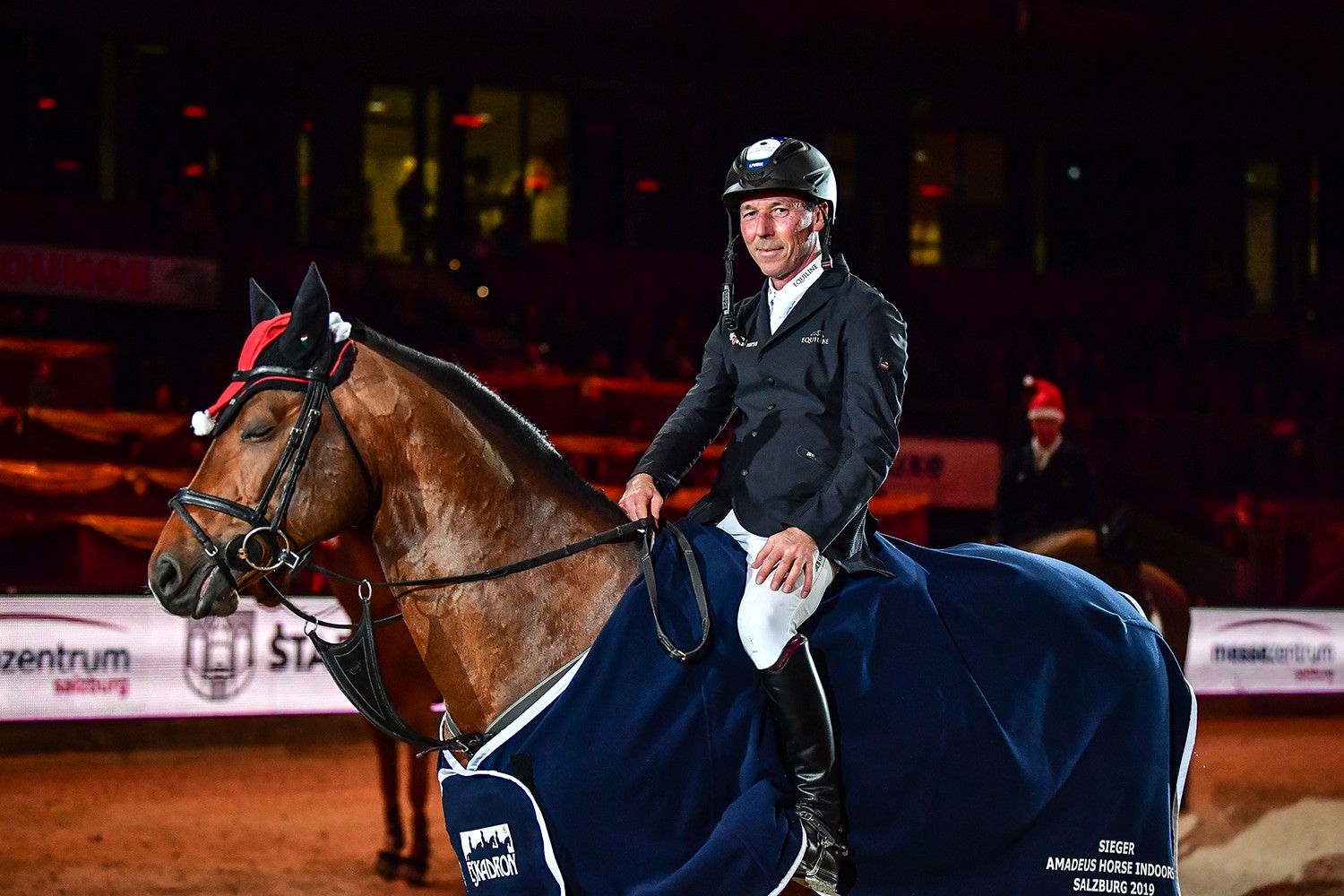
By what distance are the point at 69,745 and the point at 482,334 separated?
22.1 ft

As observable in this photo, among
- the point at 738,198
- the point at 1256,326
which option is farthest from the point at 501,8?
the point at 738,198

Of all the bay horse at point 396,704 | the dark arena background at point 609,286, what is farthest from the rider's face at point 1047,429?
the bay horse at point 396,704

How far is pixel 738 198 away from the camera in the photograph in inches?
119

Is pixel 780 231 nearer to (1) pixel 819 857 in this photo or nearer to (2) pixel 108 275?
(1) pixel 819 857

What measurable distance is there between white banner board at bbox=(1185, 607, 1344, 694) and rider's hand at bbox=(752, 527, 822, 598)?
654 centimetres

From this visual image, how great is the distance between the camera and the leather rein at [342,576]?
2.66 meters

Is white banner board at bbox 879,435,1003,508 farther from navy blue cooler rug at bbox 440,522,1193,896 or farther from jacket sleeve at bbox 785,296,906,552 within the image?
jacket sleeve at bbox 785,296,906,552

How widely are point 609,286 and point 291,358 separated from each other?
13052mm

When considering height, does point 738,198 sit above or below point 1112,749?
above

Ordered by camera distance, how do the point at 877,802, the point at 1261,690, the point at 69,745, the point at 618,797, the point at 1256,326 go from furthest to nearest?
1. the point at 1256,326
2. the point at 1261,690
3. the point at 69,745
4. the point at 877,802
5. the point at 618,797

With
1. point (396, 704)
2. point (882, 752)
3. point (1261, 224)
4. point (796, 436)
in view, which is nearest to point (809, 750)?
point (882, 752)

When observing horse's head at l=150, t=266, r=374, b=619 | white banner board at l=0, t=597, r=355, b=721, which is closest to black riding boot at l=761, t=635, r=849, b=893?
horse's head at l=150, t=266, r=374, b=619

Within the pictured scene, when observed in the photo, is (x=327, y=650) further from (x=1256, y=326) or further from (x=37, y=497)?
(x=1256, y=326)

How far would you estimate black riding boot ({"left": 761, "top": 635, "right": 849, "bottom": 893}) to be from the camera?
8.99 ft
